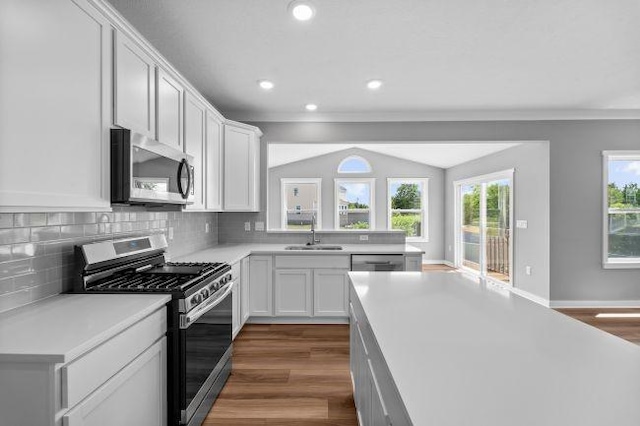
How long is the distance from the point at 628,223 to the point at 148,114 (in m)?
5.68

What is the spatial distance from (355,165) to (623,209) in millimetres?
5071

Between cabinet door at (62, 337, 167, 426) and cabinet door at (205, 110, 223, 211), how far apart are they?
5.99 ft

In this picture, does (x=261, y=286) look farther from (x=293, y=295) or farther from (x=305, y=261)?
(x=305, y=261)

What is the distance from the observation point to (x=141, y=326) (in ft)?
4.86

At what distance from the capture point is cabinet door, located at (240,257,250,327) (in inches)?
132

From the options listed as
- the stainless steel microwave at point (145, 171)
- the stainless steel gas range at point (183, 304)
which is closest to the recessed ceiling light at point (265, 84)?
the stainless steel microwave at point (145, 171)

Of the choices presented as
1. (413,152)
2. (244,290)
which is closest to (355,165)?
(413,152)

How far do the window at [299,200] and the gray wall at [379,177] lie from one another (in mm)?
121

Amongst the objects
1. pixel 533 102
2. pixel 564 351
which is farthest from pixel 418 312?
pixel 533 102

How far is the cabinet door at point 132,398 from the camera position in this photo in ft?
3.84

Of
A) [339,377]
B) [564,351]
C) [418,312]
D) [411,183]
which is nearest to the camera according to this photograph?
[564,351]

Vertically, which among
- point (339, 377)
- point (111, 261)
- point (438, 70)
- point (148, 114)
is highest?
point (438, 70)

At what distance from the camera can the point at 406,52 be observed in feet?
8.87

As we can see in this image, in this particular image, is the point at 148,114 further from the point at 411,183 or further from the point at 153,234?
the point at 411,183
